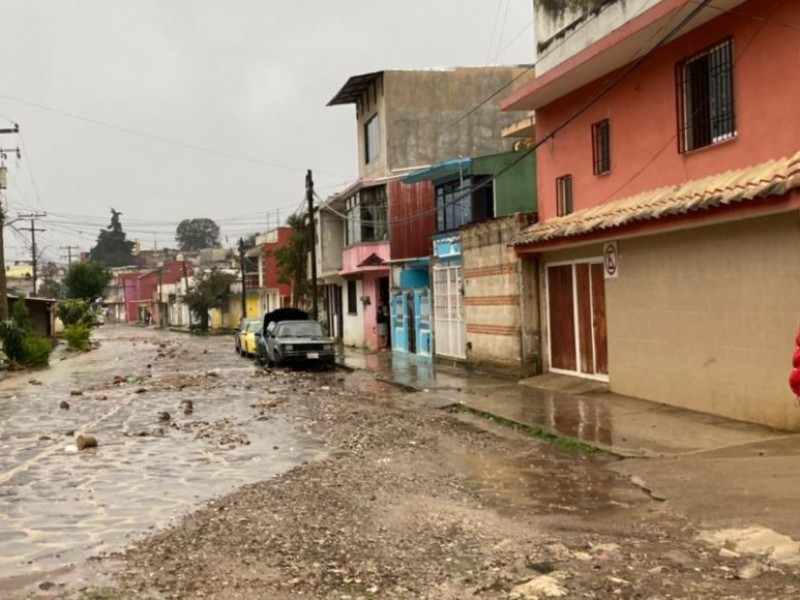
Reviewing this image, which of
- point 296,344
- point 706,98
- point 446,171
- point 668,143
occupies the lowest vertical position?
point 296,344

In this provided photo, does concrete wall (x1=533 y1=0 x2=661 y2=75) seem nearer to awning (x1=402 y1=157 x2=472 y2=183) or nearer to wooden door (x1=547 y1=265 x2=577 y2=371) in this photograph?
wooden door (x1=547 y1=265 x2=577 y2=371)

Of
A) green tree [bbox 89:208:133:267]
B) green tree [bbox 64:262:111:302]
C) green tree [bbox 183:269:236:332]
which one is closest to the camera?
green tree [bbox 183:269:236:332]

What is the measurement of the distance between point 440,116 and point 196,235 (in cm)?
13290

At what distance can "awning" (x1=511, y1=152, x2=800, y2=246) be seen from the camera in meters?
10.2

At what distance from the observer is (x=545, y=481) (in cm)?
910

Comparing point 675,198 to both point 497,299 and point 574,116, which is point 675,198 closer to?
point 574,116

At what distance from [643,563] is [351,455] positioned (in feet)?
18.4

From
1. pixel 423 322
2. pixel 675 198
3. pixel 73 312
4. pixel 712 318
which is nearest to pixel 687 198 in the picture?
pixel 675 198

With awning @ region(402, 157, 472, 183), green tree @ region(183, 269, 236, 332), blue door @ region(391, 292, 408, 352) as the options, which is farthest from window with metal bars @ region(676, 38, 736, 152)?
green tree @ region(183, 269, 236, 332)

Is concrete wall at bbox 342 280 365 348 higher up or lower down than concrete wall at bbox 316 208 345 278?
lower down

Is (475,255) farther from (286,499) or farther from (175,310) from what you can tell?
(175,310)

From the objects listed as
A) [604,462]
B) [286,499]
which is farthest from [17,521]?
[604,462]

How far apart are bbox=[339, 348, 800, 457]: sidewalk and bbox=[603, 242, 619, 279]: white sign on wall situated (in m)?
2.27

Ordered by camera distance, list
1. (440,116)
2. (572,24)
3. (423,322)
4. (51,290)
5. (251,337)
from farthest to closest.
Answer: (51,290) → (440,116) → (251,337) → (423,322) → (572,24)
